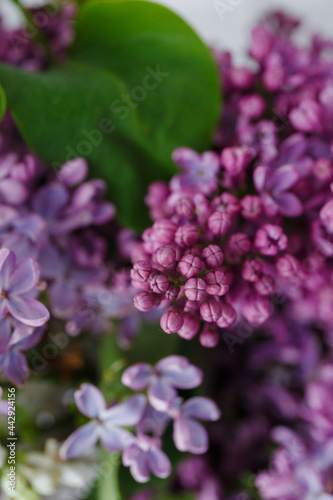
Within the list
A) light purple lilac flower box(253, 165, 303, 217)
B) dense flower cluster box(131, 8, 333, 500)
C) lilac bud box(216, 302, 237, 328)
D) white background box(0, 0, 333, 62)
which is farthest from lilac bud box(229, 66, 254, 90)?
white background box(0, 0, 333, 62)

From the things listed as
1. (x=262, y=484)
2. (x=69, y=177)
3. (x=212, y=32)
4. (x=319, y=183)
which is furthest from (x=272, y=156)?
(x=212, y=32)

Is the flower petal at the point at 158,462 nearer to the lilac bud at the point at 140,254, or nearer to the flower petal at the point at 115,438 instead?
the flower petal at the point at 115,438

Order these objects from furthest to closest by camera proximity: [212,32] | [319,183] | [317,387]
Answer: [212,32] < [317,387] < [319,183]

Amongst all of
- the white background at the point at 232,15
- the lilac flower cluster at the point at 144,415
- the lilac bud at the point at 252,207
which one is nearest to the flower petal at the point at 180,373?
the lilac flower cluster at the point at 144,415

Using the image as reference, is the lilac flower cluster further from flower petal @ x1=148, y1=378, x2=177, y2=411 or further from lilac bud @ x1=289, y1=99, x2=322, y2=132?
lilac bud @ x1=289, y1=99, x2=322, y2=132

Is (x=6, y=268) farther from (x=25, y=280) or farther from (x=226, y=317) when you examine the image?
(x=226, y=317)

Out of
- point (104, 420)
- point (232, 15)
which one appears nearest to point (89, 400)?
point (104, 420)

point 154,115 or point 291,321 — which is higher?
point 154,115

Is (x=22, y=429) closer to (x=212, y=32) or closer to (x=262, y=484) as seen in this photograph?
(x=262, y=484)
